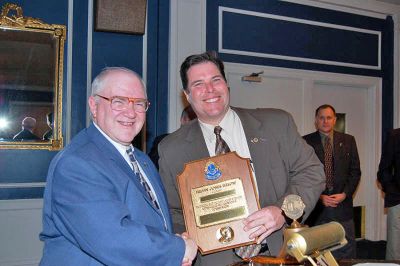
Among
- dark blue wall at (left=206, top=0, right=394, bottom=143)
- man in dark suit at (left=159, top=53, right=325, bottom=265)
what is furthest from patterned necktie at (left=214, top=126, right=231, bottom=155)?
dark blue wall at (left=206, top=0, right=394, bottom=143)

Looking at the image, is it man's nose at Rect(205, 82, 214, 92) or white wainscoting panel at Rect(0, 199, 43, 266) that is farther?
white wainscoting panel at Rect(0, 199, 43, 266)

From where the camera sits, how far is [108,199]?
1290 mm

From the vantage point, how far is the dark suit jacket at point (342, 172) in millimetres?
4035

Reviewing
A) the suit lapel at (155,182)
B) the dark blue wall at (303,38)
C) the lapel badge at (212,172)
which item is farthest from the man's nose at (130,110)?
the dark blue wall at (303,38)

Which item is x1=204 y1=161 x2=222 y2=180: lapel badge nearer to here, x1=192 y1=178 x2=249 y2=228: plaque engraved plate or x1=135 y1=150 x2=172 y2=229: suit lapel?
x1=192 y1=178 x2=249 y2=228: plaque engraved plate

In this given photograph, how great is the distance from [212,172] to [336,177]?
2700 millimetres

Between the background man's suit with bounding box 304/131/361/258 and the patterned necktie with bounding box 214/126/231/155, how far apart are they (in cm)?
237

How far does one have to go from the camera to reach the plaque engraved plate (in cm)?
163

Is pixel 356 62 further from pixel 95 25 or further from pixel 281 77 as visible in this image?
pixel 95 25

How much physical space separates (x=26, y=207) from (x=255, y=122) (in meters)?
2.67

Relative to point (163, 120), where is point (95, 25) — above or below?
above

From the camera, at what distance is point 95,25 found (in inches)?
155

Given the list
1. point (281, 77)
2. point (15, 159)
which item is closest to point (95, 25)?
point (15, 159)

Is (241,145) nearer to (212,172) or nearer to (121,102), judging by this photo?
(212,172)
